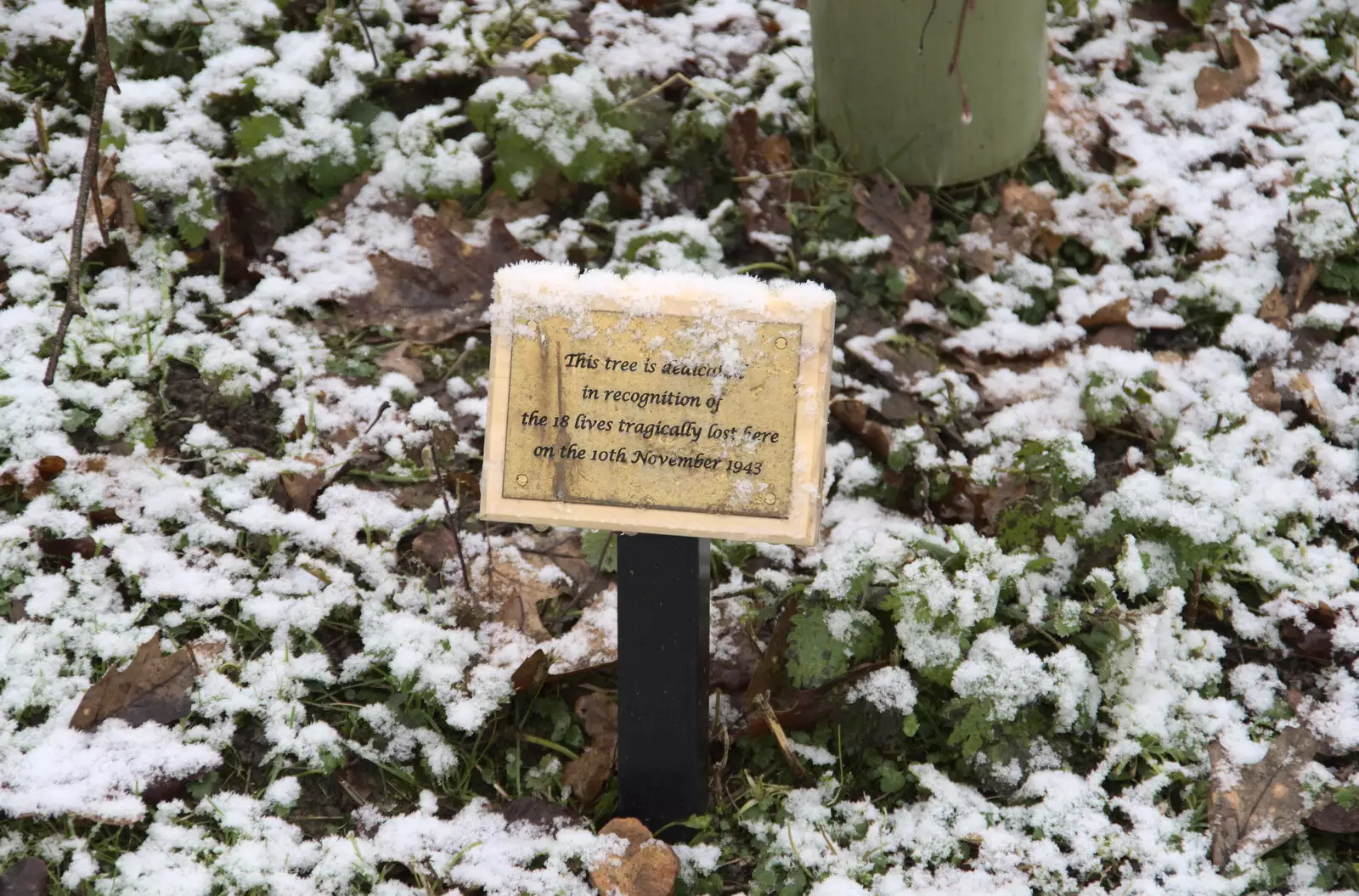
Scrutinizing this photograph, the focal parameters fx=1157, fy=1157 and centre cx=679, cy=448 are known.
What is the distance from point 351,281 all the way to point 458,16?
101 cm

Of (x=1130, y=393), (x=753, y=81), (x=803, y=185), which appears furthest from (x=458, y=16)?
(x=1130, y=393)

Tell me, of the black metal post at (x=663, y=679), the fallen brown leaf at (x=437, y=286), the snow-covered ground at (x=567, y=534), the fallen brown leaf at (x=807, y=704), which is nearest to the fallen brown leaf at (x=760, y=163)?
the snow-covered ground at (x=567, y=534)

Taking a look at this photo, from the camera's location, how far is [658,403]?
1528 millimetres

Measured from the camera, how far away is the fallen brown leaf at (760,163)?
2.93 meters

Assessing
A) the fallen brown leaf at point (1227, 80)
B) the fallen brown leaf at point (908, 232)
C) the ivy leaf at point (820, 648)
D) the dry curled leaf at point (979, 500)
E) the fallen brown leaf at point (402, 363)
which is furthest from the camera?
the fallen brown leaf at point (1227, 80)

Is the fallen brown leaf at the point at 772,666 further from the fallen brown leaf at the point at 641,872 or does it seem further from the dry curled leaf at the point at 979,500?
the dry curled leaf at the point at 979,500

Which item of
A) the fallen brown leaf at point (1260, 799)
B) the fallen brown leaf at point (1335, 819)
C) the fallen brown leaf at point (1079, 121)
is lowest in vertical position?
the fallen brown leaf at point (1260, 799)

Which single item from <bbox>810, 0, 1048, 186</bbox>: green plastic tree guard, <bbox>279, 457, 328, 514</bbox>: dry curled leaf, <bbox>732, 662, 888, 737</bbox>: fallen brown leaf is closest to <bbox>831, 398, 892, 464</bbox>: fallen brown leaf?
<bbox>732, 662, 888, 737</bbox>: fallen brown leaf

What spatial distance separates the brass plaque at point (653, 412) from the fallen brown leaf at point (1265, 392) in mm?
1437

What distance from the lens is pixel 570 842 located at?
1.74m

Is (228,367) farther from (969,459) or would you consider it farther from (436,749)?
(969,459)

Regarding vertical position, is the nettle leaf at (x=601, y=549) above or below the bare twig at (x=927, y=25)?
below

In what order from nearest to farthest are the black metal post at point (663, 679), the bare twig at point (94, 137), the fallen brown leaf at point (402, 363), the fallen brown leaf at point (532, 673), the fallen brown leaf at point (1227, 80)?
the black metal post at point (663, 679), the bare twig at point (94, 137), the fallen brown leaf at point (532, 673), the fallen brown leaf at point (402, 363), the fallen brown leaf at point (1227, 80)

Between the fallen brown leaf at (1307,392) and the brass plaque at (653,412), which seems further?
the fallen brown leaf at (1307,392)
